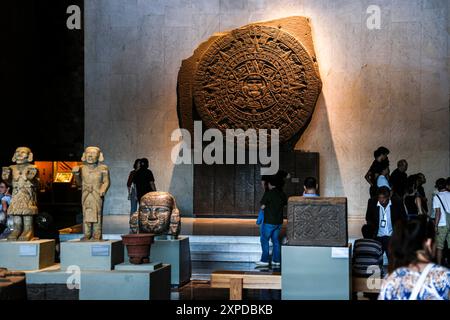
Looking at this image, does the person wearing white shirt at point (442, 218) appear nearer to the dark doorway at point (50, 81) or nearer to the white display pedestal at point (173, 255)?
the white display pedestal at point (173, 255)

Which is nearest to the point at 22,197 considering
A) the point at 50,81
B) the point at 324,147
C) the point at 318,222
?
the point at 318,222

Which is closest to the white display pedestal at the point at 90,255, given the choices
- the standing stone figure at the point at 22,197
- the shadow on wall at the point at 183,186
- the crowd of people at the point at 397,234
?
the standing stone figure at the point at 22,197

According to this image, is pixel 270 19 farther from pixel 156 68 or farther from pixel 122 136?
pixel 122 136

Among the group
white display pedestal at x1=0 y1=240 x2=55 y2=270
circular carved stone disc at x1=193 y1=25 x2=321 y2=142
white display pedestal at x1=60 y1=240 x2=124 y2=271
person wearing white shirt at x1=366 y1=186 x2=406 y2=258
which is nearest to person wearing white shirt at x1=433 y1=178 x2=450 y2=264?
person wearing white shirt at x1=366 y1=186 x2=406 y2=258

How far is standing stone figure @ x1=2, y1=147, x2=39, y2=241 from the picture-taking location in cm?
895

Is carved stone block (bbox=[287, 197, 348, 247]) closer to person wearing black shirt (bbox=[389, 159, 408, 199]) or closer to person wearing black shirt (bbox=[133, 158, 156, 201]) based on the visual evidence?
person wearing black shirt (bbox=[389, 159, 408, 199])

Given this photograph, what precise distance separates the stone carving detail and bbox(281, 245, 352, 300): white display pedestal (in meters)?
6.82

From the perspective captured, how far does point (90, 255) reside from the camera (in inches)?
324

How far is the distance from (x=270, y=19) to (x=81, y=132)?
7610mm

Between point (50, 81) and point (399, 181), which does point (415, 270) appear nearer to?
point (399, 181)

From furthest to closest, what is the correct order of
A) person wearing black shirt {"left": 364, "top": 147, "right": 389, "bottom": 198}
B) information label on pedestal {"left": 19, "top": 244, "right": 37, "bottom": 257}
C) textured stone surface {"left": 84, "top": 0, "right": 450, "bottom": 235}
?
textured stone surface {"left": 84, "top": 0, "right": 450, "bottom": 235} < person wearing black shirt {"left": 364, "top": 147, "right": 389, "bottom": 198} < information label on pedestal {"left": 19, "top": 244, "right": 37, "bottom": 257}

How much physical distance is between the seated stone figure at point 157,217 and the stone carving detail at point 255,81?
451 centimetres

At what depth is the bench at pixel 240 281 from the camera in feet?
24.6

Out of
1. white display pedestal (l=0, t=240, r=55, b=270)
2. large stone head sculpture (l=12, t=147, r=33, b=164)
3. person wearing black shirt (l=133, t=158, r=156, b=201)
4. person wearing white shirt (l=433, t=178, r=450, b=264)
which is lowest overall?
white display pedestal (l=0, t=240, r=55, b=270)
